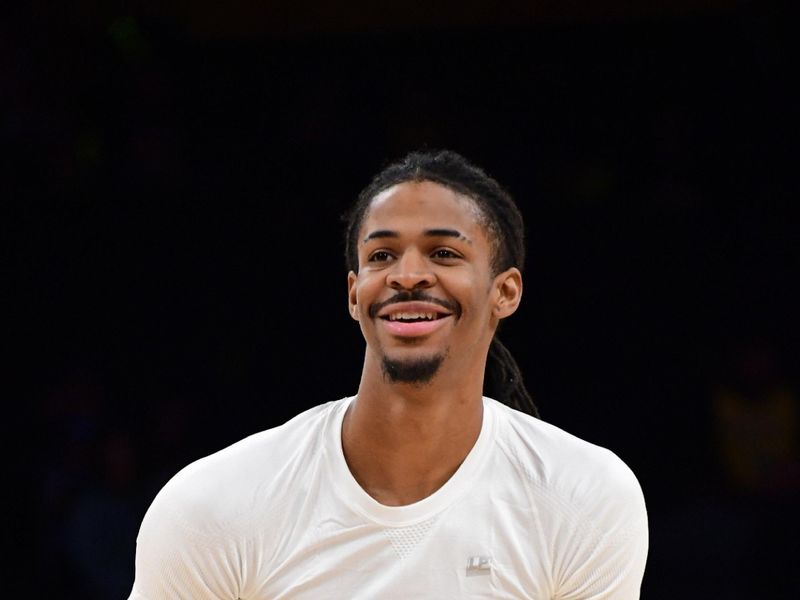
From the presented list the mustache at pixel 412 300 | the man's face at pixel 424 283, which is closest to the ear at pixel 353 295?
the man's face at pixel 424 283

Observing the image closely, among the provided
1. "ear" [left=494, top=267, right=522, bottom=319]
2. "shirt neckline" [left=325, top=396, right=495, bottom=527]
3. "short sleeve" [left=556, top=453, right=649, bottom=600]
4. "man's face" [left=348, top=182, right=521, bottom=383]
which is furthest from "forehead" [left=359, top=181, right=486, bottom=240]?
"short sleeve" [left=556, top=453, right=649, bottom=600]

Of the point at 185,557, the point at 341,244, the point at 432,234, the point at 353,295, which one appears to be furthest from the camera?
the point at 341,244

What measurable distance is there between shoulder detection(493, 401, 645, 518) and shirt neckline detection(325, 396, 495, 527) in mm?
69

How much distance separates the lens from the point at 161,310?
5.50 meters

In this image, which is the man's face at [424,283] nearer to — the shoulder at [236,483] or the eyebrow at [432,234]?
the eyebrow at [432,234]

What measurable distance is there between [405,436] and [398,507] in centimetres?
15

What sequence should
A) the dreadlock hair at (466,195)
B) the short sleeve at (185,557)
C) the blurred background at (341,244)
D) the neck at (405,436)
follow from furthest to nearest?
the blurred background at (341,244) → the dreadlock hair at (466,195) → the neck at (405,436) → the short sleeve at (185,557)

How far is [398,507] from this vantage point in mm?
2641

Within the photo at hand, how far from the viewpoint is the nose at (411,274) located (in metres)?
2.62

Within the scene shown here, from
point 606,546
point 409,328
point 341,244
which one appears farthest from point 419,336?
point 341,244

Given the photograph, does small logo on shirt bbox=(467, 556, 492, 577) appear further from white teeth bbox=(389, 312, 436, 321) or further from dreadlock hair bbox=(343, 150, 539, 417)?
dreadlock hair bbox=(343, 150, 539, 417)

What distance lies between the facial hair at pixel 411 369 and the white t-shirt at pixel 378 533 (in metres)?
0.21

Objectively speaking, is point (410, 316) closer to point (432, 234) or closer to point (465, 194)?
point (432, 234)

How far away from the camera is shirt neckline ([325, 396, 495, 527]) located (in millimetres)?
2629
